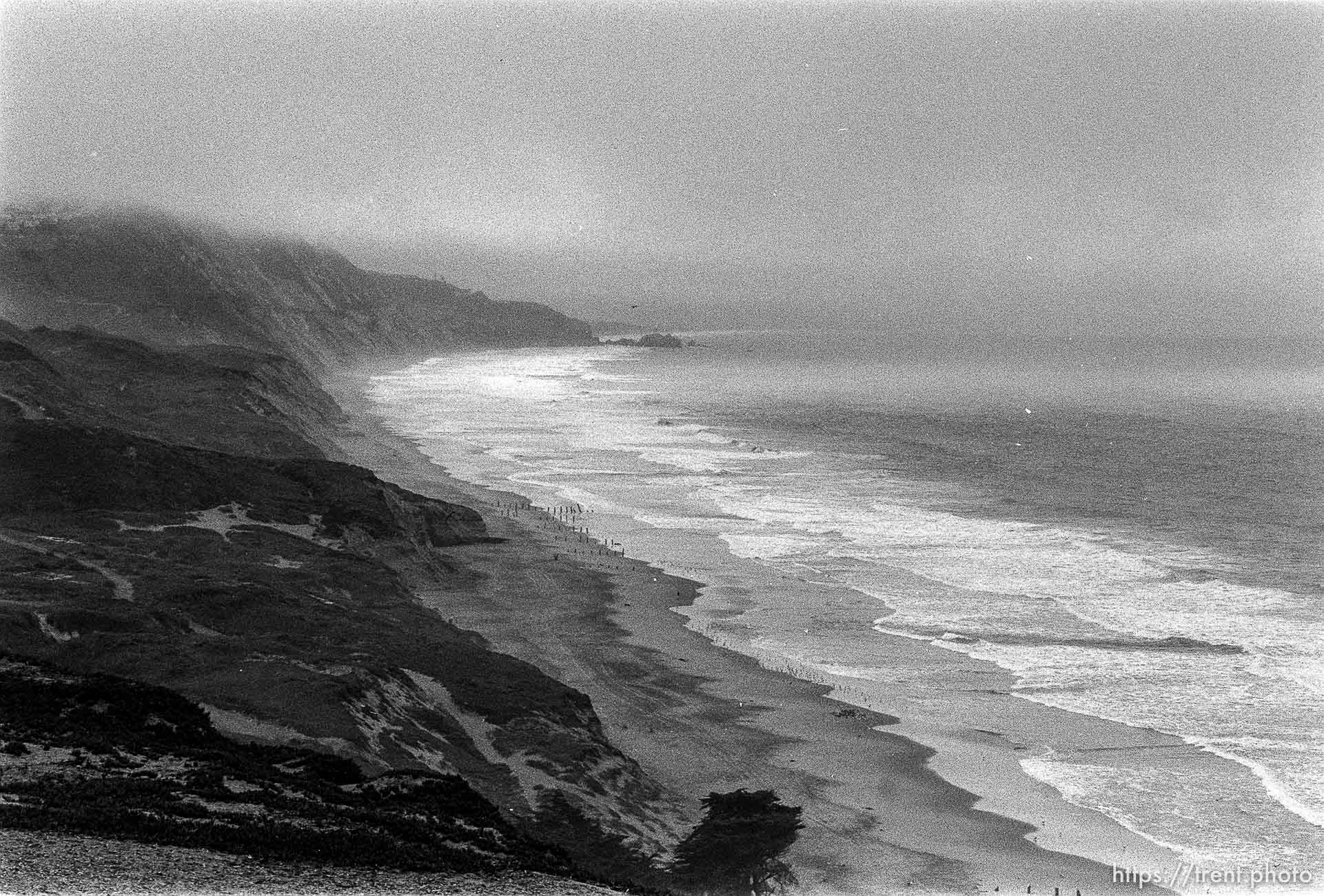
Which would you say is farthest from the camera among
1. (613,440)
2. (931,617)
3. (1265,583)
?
(613,440)

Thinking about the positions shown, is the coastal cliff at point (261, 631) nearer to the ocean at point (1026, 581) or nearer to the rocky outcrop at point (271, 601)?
the rocky outcrop at point (271, 601)

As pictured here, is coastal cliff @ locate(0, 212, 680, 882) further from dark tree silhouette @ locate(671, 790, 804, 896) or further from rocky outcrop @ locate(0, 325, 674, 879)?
dark tree silhouette @ locate(671, 790, 804, 896)

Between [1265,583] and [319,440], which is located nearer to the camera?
[1265,583]

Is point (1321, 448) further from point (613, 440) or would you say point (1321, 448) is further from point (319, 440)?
point (319, 440)

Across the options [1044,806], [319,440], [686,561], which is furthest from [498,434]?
[1044,806]

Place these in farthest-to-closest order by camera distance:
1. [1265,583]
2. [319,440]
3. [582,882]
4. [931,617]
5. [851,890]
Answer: [319,440], [1265,583], [931,617], [851,890], [582,882]

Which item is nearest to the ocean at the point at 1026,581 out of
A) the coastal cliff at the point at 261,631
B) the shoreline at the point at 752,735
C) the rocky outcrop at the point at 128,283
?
the shoreline at the point at 752,735

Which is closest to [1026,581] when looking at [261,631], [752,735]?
[752,735]
